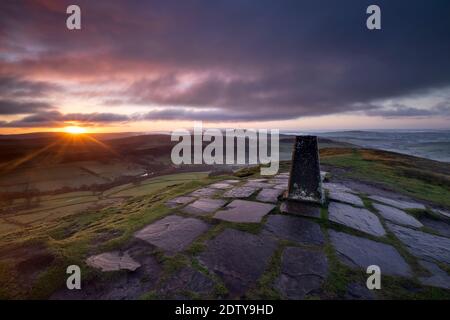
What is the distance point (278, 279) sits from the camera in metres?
3.06

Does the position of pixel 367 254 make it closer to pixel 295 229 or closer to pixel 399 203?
pixel 295 229

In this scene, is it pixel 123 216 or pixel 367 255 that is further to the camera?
pixel 123 216

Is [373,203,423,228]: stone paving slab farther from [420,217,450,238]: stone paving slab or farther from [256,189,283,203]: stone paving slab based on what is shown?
[256,189,283,203]: stone paving slab

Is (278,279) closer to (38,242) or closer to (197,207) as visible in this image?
(197,207)

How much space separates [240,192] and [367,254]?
3.78 meters

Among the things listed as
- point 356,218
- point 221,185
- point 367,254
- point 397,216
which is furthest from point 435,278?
point 221,185

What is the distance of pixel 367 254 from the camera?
12.7 ft

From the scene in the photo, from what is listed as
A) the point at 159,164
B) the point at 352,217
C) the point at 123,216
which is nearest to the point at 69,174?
the point at 159,164

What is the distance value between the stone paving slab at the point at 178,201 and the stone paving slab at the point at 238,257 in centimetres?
205

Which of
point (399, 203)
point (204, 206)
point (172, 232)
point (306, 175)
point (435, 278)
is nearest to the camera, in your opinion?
point (435, 278)

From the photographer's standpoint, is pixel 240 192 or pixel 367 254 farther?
pixel 240 192

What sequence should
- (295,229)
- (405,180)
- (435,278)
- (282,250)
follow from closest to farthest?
(435,278) → (282,250) → (295,229) → (405,180)
